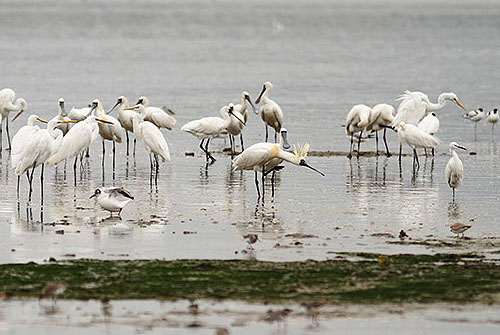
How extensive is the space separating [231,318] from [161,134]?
1059cm

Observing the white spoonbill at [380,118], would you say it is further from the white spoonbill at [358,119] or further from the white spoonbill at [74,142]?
the white spoonbill at [74,142]

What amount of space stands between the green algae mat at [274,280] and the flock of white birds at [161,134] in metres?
3.67

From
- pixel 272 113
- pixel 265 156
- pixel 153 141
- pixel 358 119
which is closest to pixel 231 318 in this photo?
pixel 265 156

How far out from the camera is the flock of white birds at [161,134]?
15789mm

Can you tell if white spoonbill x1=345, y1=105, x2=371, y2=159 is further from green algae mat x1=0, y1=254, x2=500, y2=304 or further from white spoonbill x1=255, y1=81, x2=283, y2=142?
green algae mat x1=0, y1=254, x2=500, y2=304

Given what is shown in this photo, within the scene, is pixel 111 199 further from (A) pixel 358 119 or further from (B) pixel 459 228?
(A) pixel 358 119

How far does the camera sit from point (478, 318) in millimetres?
8977

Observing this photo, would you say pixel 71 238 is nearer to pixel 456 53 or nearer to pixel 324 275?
pixel 324 275

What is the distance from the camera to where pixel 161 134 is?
19266 millimetres

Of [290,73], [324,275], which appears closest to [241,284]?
[324,275]

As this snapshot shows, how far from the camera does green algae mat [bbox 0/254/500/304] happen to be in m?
9.55

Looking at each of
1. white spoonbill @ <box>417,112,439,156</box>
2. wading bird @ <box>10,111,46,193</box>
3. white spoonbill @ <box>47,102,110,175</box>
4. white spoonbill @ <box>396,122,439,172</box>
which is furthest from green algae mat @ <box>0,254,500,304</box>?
white spoonbill @ <box>417,112,439,156</box>

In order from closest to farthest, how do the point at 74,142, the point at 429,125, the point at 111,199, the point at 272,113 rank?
1. the point at 111,199
2. the point at 74,142
3. the point at 429,125
4. the point at 272,113

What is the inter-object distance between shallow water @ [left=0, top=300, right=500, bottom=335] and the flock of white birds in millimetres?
4958
